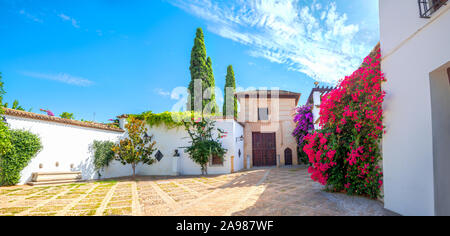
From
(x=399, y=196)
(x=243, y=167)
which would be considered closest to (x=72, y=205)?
(x=399, y=196)

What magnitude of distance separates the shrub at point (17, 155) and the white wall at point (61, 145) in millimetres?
175

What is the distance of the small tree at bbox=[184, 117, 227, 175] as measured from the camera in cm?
902

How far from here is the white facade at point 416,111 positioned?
7.27 ft

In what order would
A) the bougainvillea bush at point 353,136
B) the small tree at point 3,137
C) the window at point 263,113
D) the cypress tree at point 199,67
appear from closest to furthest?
the bougainvillea bush at point 353,136 → the small tree at point 3,137 → the cypress tree at point 199,67 → the window at point 263,113

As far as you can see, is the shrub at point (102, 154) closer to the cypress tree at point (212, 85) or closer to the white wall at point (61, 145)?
the white wall at point (61, 145)

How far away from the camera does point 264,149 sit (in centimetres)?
1355

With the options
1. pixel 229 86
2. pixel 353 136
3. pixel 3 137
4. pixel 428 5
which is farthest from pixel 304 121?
pixel 3 137

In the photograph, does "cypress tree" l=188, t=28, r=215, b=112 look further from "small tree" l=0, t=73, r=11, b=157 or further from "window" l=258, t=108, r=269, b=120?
"small tree" l=0, t=73, r=11, b=157

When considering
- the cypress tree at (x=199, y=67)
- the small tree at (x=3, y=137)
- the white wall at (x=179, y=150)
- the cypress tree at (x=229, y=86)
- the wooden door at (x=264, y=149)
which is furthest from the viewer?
the cypress tree at (x=229, y=86)

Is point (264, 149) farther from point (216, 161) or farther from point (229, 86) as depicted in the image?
point (229, 86)

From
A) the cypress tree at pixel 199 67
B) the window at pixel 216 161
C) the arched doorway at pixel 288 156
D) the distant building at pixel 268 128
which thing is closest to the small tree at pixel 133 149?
the window at pixel 216 161

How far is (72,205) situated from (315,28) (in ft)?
22.3

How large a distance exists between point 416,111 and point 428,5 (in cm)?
135
